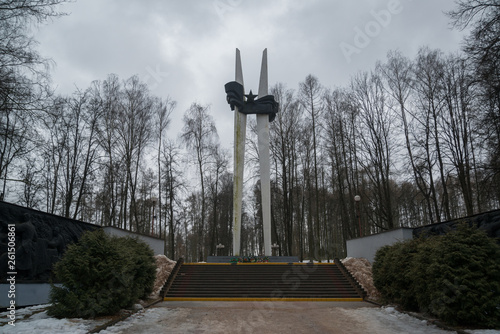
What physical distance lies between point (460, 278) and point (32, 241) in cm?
963

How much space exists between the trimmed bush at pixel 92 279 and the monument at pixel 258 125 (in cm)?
1132

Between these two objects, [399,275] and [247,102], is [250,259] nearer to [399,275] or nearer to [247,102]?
[247,102]

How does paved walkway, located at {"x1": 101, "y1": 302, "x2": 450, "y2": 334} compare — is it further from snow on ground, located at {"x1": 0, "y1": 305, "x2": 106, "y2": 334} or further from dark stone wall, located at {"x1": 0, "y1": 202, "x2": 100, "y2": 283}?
dark stone wall, located at {"x1": 0, "y1": 202, "x2": 100, "y2": 283}

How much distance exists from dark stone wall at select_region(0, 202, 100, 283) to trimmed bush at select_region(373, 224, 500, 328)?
29.5 ft

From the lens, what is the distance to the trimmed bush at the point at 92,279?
22.1 feet

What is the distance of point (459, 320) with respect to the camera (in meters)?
6.36

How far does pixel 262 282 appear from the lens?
13.2 meters

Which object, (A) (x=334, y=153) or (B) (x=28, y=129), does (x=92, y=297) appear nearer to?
(B) (x=28, y=129)

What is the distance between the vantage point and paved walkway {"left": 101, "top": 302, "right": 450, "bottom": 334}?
6.70 meters

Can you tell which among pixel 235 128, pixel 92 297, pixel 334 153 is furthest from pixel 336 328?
pixel 334 153

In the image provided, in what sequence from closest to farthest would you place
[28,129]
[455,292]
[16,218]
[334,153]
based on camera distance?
[455,292] → [28,129] → [16,218] → [334,153]

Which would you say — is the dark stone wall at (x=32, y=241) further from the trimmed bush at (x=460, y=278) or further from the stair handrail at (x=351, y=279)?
the stair handrail at (x=351, y=279)

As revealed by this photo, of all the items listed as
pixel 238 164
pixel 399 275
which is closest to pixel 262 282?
pixel 399 275

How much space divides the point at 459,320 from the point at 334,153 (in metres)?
15.8
